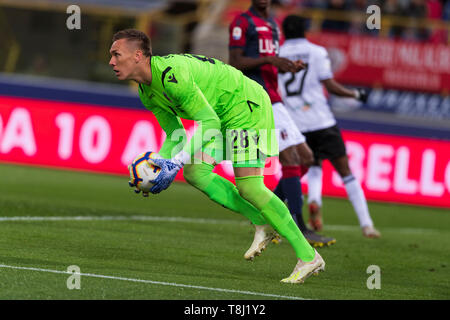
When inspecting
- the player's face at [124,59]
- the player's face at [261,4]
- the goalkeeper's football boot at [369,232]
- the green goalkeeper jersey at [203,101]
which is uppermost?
the player's face at [261,4]

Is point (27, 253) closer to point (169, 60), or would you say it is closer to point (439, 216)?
point (169, 60)

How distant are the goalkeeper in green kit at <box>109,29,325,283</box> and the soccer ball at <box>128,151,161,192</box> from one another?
46mm

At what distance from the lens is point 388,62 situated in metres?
20.3

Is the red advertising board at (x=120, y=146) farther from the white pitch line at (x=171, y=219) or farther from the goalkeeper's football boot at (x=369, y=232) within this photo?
the goalkeeper's football boot at (x=369, y=232)

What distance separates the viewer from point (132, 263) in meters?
7.53

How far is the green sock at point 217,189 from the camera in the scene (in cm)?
725

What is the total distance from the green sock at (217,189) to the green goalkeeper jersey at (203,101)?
230 millimetres

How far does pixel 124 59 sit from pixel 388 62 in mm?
14326

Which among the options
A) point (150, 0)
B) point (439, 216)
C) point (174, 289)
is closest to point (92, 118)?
point (150, 0)

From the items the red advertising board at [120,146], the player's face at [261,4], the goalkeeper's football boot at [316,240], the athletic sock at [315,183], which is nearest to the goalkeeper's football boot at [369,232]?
the athletic sock at [315,183]

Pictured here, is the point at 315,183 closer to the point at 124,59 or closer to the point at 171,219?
the point at 171,219

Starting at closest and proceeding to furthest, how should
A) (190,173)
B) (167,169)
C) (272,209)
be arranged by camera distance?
(167,169) < (272,209) < (190,173)

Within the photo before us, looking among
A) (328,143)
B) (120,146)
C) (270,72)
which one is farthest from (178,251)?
(120,146)

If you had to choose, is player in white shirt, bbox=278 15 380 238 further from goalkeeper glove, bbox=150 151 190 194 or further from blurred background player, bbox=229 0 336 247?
goalkeeper glove, bbox=150 151 190 194
